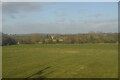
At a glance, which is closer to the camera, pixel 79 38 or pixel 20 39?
pixel 20 39

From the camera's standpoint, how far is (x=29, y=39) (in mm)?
69250

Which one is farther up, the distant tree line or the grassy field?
the distant tree line

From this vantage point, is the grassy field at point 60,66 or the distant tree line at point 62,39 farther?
the distant tree line at point 62,39

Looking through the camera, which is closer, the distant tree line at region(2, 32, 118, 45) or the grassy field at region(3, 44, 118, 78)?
the grassy field at region(3, 44, 118, 78)

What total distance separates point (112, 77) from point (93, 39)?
194 ft

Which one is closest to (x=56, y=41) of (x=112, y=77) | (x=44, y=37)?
(x=44, y=37)

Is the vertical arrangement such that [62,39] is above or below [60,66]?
above

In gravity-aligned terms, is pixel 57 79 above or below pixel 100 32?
below

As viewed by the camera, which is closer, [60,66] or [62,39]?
[60,66]

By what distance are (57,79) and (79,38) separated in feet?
204

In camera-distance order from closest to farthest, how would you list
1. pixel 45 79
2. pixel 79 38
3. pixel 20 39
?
pixel 45 79
pixel 20 39
pixel 79 38

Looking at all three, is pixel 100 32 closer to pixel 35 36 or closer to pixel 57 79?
pixel 35 36

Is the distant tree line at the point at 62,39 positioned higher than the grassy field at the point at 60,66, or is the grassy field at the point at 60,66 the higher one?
the distant tree line at the point at 62,39

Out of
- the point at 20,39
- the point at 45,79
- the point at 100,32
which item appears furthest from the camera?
the point at 100,32
